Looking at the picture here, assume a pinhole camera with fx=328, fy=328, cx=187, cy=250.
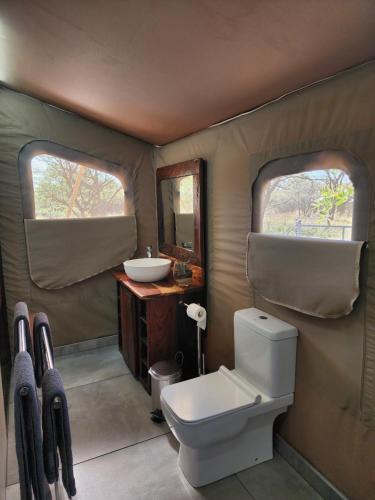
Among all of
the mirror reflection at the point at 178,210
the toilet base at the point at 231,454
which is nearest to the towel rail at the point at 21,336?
the toilet base at the point at 231,454

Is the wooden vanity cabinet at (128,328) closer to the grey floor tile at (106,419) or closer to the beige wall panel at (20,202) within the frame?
the grey floor tile at (106,419)

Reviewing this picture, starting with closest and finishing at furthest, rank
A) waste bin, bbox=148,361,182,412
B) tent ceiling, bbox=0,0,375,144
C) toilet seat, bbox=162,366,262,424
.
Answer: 1. tent ceiling, bbox=0,0,375,144
2. toilet seat, bbox=162,366,262,424
3. waste bin, bbox=148,361,182,412

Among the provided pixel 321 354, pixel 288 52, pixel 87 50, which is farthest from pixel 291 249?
pixel 87 50

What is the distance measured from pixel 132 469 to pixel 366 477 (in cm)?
122

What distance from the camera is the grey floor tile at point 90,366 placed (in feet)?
9.29

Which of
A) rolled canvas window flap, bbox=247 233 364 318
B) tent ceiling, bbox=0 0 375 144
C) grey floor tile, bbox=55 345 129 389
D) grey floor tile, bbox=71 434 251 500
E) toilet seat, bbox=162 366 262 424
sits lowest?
grey floor tile, bbox=71 434 251 500

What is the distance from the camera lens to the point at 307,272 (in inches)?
62.6

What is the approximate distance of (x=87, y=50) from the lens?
173cm

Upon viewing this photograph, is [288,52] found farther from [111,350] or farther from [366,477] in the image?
[111,350]

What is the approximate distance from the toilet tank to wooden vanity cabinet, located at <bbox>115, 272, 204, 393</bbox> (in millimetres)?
695

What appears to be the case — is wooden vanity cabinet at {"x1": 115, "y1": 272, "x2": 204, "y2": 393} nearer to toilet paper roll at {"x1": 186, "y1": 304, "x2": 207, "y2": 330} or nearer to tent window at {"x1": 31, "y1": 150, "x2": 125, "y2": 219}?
toilet paper roll at {"x1": 186, "y1": 304, "x2": 207, "y2": 330}

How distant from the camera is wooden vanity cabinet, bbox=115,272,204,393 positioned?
2.43m

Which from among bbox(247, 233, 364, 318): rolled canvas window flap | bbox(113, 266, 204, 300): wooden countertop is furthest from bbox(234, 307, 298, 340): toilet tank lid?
bbox(113, 266, 204, 300): wooden countertop

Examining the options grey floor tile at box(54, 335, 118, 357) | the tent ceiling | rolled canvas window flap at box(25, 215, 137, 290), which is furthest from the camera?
grey floor tile at box(54, 335, 118, 357)
